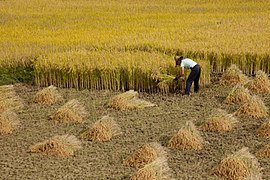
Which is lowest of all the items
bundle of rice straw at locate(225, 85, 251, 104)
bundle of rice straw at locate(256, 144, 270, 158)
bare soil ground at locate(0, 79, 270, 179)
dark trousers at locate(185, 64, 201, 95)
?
bare soil ground at locate(0, 79, 270, 179)

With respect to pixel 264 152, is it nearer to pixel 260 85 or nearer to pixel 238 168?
pixel 238 168

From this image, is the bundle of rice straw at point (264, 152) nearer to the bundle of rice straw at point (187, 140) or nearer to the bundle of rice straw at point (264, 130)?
the bundle of rice straw at point (264, 130)

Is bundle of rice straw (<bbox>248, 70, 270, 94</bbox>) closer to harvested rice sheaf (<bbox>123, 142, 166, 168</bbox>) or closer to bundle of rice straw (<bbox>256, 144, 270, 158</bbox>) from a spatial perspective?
bundle of rice straw (<bbox>256, 144, 270, 158</bbox>)

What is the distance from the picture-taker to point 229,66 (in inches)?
646

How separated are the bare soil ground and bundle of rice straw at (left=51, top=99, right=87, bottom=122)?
0.21 meters

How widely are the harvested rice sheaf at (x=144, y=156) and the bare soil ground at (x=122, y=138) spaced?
17 centimetres

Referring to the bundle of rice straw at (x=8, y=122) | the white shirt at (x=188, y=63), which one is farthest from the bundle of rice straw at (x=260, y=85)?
the bundle of rice straw at (x=8, y=122)

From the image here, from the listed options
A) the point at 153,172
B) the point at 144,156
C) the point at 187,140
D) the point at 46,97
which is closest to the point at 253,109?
the point at 187,140

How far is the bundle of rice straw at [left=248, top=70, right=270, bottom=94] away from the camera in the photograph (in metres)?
14.3

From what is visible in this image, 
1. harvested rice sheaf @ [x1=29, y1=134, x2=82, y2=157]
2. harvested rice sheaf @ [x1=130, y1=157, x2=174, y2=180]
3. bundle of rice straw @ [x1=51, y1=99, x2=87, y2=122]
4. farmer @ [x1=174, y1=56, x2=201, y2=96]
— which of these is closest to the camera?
harvested rice sheaf @ [x1=130, y1=157, x2=174, y2=180]

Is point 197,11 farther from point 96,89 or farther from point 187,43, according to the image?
point 96,89

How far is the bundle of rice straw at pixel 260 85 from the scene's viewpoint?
46.9 feet

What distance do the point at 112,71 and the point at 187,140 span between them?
4.80 meters

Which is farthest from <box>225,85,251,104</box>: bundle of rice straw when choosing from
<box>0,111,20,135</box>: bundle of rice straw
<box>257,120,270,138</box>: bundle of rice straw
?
<box>0,111,20,135</box>: bundle of rice straw
